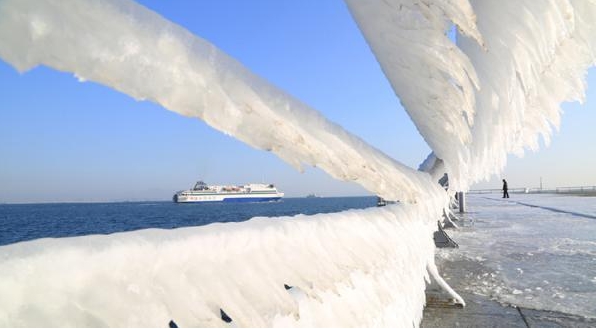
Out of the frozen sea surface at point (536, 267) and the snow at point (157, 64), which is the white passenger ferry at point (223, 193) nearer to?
the frozen sea surface at point (536, 267)

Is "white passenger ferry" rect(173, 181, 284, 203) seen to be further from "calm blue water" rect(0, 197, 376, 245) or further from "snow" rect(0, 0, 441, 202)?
"snow" rect(0, 0, 441, 202)

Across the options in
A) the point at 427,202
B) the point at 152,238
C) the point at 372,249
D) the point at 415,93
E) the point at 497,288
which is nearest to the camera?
the point at 152,238

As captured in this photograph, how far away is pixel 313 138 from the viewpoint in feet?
4.01

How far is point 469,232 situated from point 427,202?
8.94 m

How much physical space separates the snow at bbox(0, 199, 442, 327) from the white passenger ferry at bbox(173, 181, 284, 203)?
99.4 metres

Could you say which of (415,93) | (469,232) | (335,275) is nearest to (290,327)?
(335,275)

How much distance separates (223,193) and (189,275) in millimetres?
99974

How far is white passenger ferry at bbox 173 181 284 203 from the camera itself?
99688 mm

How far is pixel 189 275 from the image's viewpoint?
82 cm

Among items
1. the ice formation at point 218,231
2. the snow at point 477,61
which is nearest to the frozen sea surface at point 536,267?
the snow at point 477,61

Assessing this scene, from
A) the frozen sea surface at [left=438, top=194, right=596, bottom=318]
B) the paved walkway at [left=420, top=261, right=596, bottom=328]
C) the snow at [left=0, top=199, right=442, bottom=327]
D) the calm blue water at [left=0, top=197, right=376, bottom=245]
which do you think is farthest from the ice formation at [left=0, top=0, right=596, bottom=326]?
the calm blue water at [left=0, top=197, right=376, bottom=245]

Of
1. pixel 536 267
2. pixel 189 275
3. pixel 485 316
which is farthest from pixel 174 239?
pixel 536 267

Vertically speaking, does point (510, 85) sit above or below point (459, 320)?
above

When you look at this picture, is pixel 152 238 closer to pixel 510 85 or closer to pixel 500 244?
pixel 510 85
